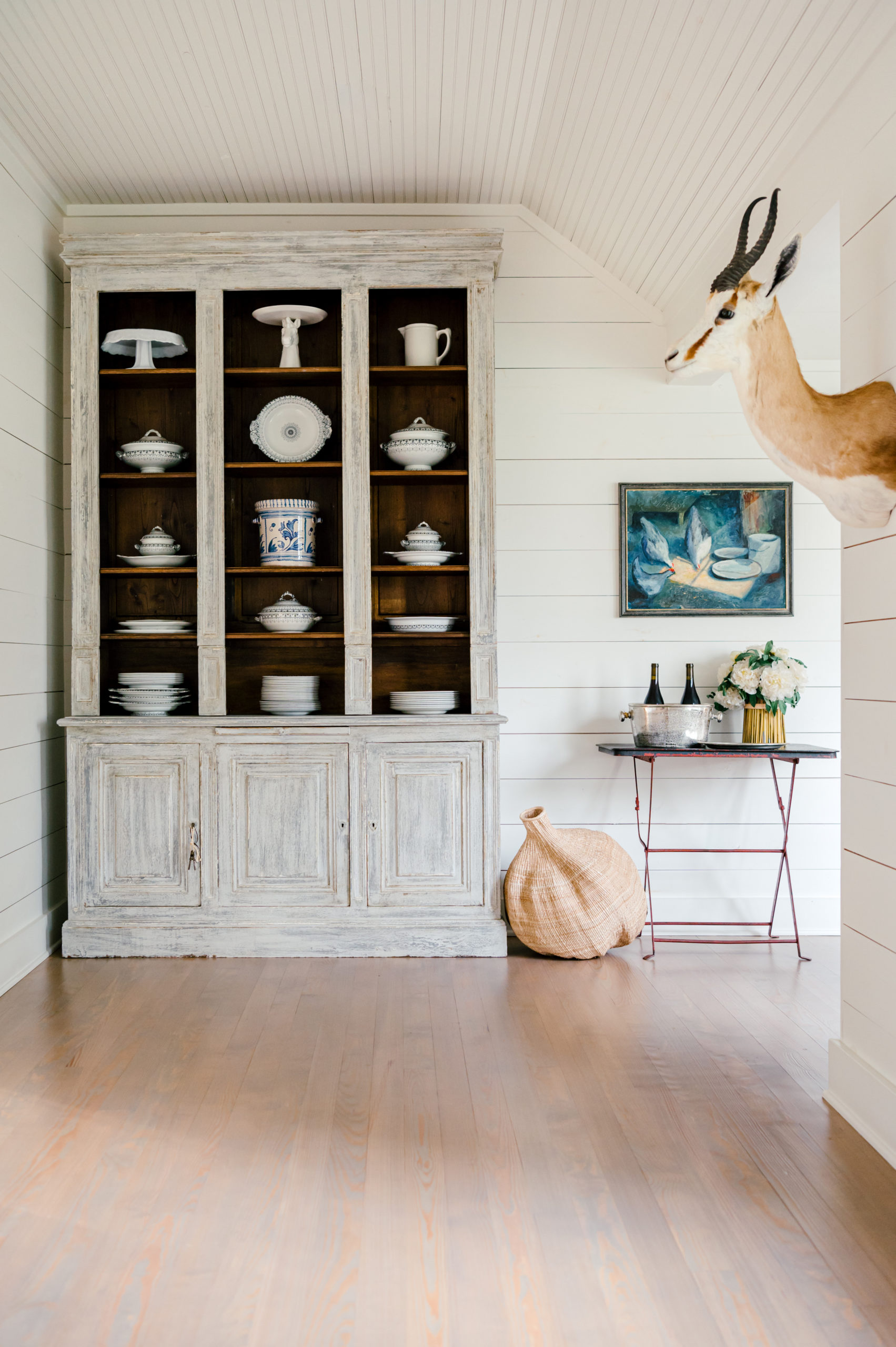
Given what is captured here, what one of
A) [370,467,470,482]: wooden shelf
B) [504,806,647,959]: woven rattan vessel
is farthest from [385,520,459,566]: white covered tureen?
[504,806,647,959]: woven rattan vessel

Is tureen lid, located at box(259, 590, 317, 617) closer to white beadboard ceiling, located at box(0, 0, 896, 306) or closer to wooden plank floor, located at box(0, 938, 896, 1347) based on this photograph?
wooden plank floor, located at box(0, 938, 896, 1347)

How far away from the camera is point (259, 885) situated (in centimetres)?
383

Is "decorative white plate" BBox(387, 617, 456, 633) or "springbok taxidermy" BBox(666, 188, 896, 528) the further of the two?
"decorative white plate" BBox(387, 617, 456, 633)

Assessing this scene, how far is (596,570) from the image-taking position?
14.0 ft

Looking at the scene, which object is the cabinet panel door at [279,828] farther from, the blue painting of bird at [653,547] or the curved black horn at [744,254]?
the curved black horn at [744,254]

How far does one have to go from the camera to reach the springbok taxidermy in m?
2.25

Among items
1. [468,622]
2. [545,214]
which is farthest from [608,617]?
[545,214]

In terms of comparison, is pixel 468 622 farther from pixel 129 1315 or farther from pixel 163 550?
pixel 129 1315

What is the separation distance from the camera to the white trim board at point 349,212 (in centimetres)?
423

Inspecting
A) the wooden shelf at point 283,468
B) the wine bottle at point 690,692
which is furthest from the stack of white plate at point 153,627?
the wine bottle at point 690,692

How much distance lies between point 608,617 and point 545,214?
177 centimetres

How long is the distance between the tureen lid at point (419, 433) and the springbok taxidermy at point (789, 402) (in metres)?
1.30

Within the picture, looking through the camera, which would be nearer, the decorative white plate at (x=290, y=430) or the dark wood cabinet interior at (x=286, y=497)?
the decorative white plate at (x=290, y=430)

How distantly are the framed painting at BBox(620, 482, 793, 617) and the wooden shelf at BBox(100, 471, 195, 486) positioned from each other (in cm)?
186
